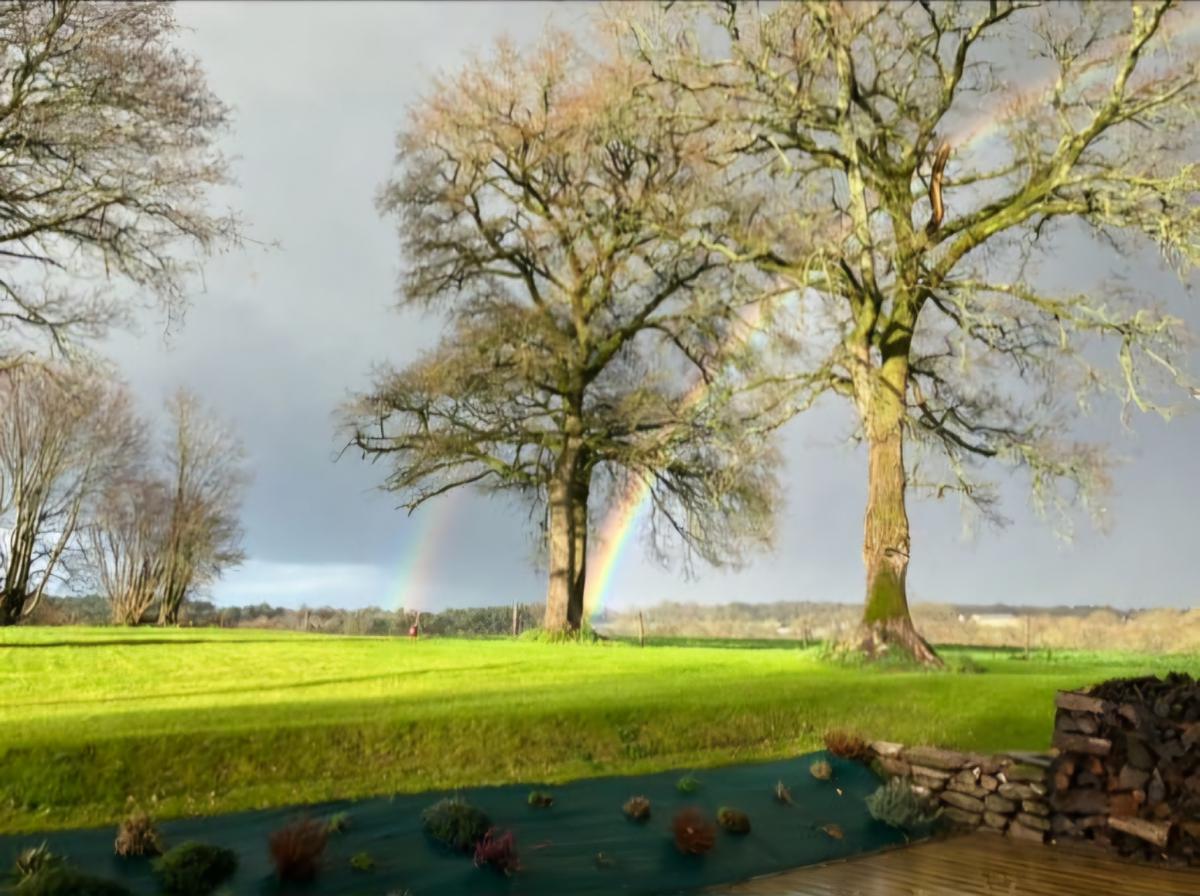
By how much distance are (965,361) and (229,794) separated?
16474mm

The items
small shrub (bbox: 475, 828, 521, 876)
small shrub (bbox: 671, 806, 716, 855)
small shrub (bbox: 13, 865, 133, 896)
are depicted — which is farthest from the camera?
small shrub (bbox: 671, 806, 716, 855)

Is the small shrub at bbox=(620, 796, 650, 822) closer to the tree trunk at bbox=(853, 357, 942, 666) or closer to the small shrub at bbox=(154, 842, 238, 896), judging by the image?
the small shrub at bbox=(154, 842, 238, 896)

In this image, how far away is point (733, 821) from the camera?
9.24 meters

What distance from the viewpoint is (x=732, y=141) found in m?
23.1

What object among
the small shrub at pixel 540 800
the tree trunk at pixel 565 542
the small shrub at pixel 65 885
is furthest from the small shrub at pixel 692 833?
the tree trunk at pixel 565 542

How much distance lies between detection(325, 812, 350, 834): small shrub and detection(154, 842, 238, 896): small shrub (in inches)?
37.6

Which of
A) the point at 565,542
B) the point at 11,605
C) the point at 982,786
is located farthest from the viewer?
the point at 11,605

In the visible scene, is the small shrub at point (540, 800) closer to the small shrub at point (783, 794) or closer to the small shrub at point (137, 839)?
the small shrub at point (783, 794)

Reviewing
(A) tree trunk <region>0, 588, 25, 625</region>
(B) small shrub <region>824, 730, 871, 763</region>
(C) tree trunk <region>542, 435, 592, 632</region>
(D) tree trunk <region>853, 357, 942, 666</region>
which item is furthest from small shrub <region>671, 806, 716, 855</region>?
(A) tree trunk <region>0, 588, 25, 625</region>

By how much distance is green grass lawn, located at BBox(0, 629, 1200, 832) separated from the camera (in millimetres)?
8922

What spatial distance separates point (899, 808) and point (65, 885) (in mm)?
7832

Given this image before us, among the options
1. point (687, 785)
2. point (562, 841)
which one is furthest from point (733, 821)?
point (562, 841)

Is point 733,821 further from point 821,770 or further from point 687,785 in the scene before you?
point 821,770

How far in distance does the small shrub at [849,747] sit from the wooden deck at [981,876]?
5.21 feet
